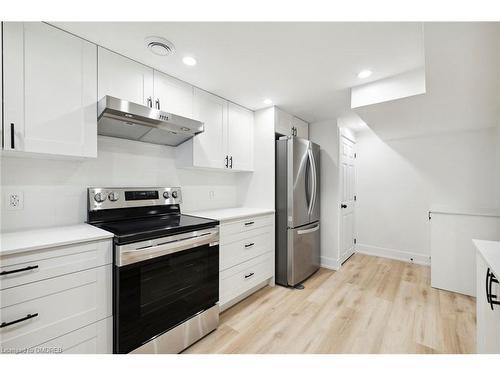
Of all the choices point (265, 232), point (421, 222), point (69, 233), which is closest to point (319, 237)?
point (265, 232)

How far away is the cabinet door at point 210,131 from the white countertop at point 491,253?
2094mm

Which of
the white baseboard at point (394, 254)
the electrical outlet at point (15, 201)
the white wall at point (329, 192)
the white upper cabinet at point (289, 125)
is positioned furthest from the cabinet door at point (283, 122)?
the white baseboard at point (394, 254)

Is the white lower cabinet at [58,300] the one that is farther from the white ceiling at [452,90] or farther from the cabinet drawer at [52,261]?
Result: the white ceiling at [452,90]

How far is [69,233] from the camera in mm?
1388

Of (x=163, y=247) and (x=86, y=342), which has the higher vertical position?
(x=163, y=247)

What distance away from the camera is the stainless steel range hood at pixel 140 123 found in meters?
1.52

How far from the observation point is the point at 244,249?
2.34 m

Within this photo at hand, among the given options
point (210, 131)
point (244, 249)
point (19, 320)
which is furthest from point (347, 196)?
point (19, 320)

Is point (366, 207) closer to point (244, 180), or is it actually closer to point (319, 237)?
point (319, 237)

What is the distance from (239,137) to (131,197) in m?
1.41

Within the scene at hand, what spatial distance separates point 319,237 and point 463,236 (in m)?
1.60

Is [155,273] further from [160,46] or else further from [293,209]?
[293,209]

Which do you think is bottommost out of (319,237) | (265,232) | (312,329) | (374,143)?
(312,329)

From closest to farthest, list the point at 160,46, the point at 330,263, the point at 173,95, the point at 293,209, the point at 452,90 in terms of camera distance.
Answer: the point at 160,46 → the point at 452,90 → the point at 173,95 → the point at 293,209 → the point at 330,263
